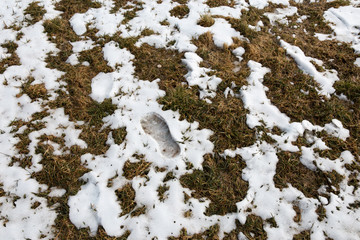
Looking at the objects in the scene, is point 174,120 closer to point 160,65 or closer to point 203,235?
point 160,65

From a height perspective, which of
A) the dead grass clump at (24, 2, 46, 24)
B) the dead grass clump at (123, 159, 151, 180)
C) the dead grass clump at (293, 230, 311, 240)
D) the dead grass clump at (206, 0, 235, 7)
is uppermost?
the dead grass clump at (206, 0, 235, 7)

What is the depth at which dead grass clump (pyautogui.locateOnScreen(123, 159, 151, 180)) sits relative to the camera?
3.45 meters

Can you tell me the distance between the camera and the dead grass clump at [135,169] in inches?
136

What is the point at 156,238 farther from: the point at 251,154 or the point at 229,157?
the point at 251,154

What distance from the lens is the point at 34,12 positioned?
5836mm

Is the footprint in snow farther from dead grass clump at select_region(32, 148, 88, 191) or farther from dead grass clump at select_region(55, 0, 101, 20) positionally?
dead grass clump at select_region(55, 0, 101, 20)

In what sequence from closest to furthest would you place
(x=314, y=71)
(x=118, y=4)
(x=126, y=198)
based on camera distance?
(x=126, y=198) < (x=314, y=71) < (x=118, y=4)

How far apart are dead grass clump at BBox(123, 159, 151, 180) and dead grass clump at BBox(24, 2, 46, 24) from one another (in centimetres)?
472

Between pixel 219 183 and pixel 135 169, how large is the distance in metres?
1.27

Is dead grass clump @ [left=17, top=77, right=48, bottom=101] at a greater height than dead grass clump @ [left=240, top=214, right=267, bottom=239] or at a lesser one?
greater

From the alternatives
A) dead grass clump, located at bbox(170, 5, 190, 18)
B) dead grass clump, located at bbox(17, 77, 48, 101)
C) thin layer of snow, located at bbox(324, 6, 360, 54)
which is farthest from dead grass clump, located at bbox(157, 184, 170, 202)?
thin layer of snow, located at bbox(324, 6, 360, 54)

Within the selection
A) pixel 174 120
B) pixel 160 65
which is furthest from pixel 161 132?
pixel 160 65

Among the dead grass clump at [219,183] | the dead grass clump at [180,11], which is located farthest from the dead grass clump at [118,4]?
the dead grass clump at [219,183]

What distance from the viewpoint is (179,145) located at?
3.76 m
